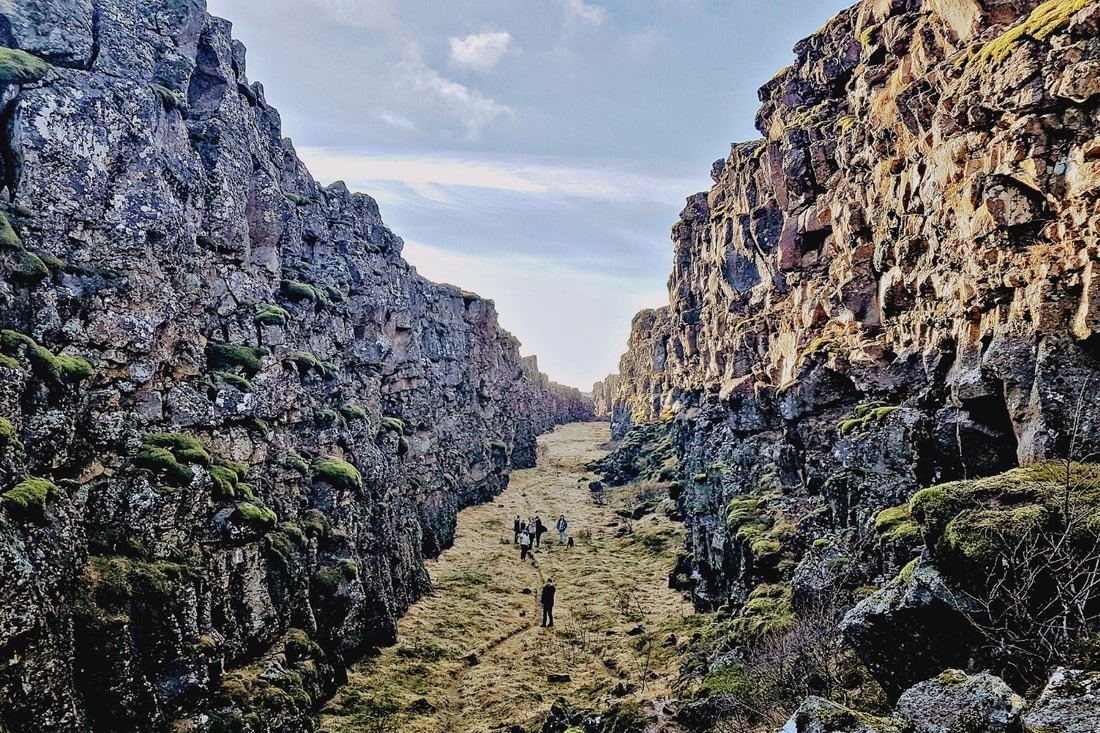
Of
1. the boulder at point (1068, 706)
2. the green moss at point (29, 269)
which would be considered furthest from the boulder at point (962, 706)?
the green moss at point (29, 269)

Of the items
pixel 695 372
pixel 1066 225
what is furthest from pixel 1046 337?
pixel 695 372

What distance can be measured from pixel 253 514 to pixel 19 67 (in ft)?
63.6

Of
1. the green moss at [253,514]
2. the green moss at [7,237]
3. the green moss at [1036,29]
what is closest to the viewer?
the green moss at [1036,29]

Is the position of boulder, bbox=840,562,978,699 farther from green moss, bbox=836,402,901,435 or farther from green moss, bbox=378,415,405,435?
green moss, bbox=378,415,405,435

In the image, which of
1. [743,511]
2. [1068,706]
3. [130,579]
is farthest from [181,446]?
[743,511]

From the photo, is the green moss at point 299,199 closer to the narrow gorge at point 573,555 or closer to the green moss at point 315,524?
the narrow gorge at point 573,555

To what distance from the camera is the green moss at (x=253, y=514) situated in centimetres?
2078

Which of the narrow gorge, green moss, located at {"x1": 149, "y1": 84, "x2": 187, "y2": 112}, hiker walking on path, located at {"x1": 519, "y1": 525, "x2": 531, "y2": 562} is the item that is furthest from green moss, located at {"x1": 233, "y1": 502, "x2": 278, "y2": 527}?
hiker walking on path, located at {"x1": 519, "y1": 525, "x2": 531, "y2": 562}

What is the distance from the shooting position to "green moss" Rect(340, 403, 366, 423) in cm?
3586

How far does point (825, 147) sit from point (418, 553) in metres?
38.7

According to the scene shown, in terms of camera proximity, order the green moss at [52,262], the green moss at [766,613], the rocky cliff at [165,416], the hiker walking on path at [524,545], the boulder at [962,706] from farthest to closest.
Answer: the hiker walking on path at [524,545] < the green moss at [52,262] < the green moss at [766,613] < the rocky cliff at [165,416] < the boulder at [962,706]

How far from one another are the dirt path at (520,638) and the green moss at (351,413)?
1194 cm

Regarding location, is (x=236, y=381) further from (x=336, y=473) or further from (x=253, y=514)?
(x=253, y=514)

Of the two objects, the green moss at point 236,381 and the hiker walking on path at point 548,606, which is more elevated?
the green moss at point 236,381
